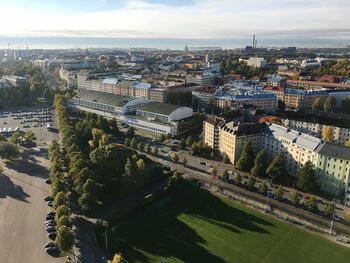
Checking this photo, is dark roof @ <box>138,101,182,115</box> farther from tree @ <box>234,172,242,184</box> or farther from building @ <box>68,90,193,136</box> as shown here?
tree @ <box>234,172,242,184</box>

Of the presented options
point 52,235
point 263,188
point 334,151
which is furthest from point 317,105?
point 52,235

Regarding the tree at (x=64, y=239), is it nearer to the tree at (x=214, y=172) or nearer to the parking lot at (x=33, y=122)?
the tree at (x=214, y=172)

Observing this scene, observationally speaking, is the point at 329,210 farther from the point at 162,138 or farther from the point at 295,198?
the point at 162,138

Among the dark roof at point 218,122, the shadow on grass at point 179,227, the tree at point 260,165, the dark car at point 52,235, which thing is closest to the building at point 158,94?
the dark roof at point 218,122

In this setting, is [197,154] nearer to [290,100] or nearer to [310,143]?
[310,143]

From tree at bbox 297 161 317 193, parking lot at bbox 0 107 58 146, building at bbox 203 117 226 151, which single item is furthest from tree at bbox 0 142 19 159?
tree at bbox 297 161 317 193

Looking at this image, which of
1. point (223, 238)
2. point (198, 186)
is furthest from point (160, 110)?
point (223, 238)
